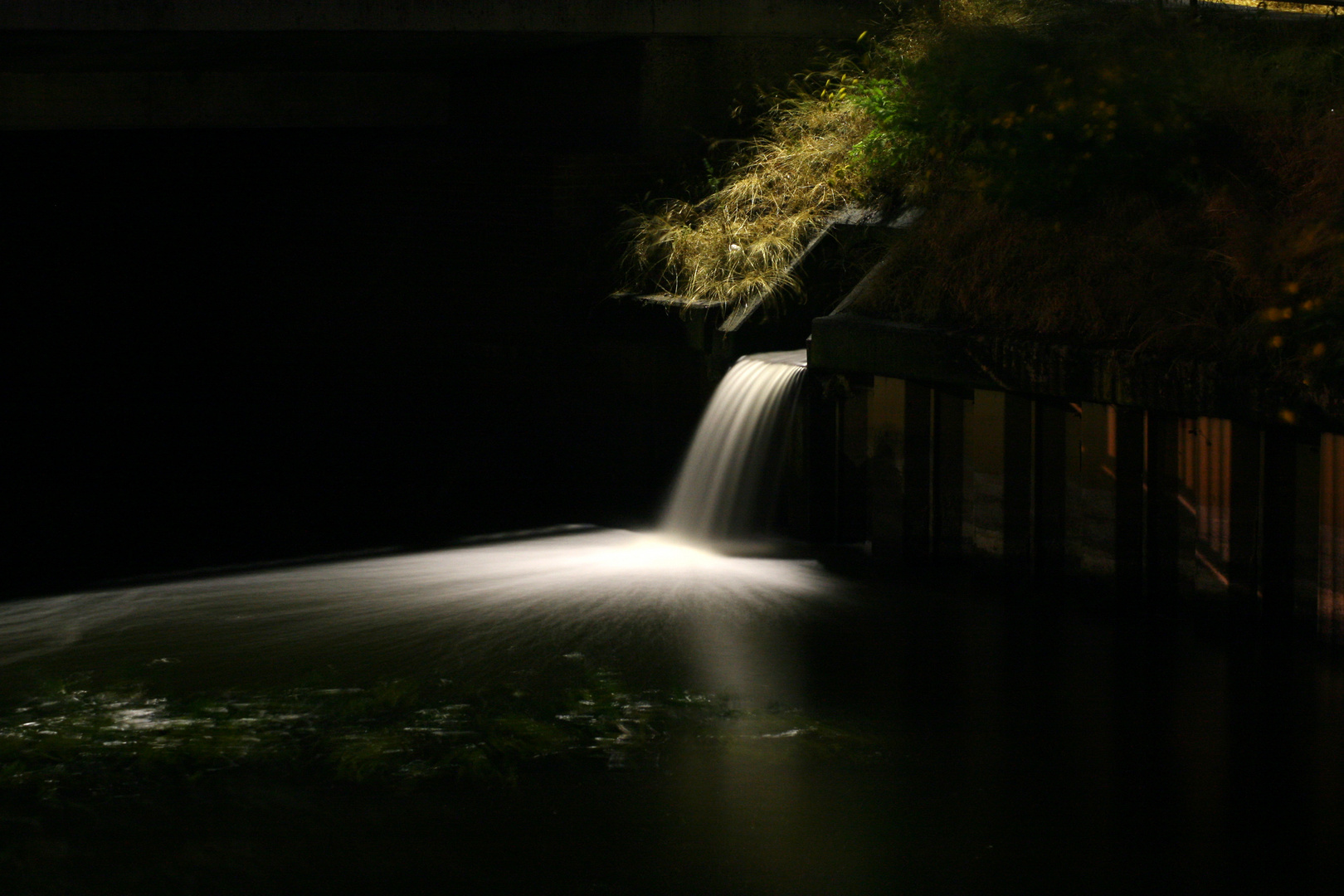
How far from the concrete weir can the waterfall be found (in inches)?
18.1

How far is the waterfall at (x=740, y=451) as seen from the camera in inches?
520

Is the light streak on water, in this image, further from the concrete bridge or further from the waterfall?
the concrete bridge

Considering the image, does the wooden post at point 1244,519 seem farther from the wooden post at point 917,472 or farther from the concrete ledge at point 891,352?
the wooden post at point 917,472

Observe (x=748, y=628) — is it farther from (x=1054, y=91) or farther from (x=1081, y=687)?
(x=1054, y=91)

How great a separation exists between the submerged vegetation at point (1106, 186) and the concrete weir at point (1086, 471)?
0.34 metres

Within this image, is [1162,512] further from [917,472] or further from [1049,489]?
[917,472]

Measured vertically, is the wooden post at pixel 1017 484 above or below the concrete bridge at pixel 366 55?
below

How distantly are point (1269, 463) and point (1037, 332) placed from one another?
1835mm

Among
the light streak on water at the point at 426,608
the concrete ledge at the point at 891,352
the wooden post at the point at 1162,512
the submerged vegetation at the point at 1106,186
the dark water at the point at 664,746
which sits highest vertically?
the submerged vegetation at the point at 1106,186

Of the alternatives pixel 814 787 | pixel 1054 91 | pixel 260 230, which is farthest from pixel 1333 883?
A: pixel 260 230

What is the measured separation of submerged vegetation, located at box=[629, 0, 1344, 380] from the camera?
9.92m

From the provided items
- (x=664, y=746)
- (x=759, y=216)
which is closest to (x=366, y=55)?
(x=759, y=216)

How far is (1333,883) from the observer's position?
687 cm

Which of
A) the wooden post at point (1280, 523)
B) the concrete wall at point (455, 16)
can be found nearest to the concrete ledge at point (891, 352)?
the wooden post at point (1280, 523)
